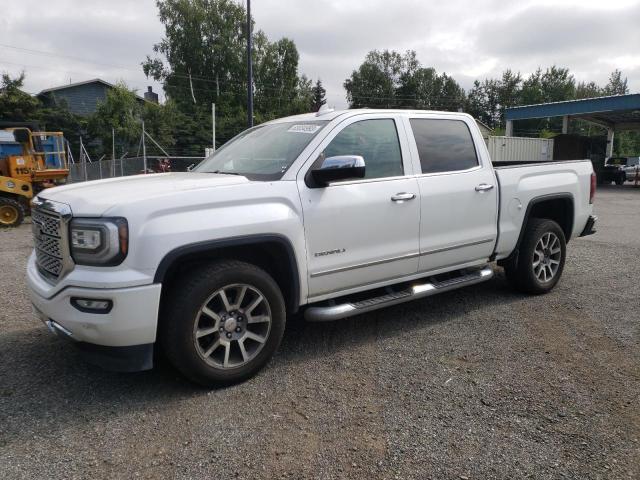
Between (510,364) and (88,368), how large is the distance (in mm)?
3101

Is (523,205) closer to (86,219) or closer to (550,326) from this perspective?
(550,326)

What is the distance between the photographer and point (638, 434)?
289cm

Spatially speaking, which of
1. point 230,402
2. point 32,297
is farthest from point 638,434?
point 32,297

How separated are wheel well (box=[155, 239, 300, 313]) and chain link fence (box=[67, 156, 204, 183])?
15.4 meters

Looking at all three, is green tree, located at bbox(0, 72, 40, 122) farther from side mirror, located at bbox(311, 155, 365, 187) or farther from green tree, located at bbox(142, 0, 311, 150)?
side mirror, located at bbox(311, 155, 365, 187)

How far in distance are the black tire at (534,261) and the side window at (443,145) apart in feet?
3.47

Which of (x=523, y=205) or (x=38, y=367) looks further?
(x=523, y=205)

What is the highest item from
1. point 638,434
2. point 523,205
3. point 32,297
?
point 523,205

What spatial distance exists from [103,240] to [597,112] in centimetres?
2931

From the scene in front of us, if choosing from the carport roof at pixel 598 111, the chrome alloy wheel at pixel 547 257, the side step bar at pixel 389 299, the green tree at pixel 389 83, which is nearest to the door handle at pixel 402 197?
A: the side step bar at pixel 389 299

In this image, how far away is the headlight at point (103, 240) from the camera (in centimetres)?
296

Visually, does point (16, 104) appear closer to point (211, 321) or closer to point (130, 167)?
point (130, 167)

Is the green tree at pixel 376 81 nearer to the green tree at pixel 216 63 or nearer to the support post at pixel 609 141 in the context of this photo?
the green tree at pixel 216 63

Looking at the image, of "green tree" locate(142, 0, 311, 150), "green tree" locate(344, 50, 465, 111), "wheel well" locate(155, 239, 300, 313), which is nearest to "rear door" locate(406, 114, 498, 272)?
"wheel well" locate(155, 239, 300, 313)
